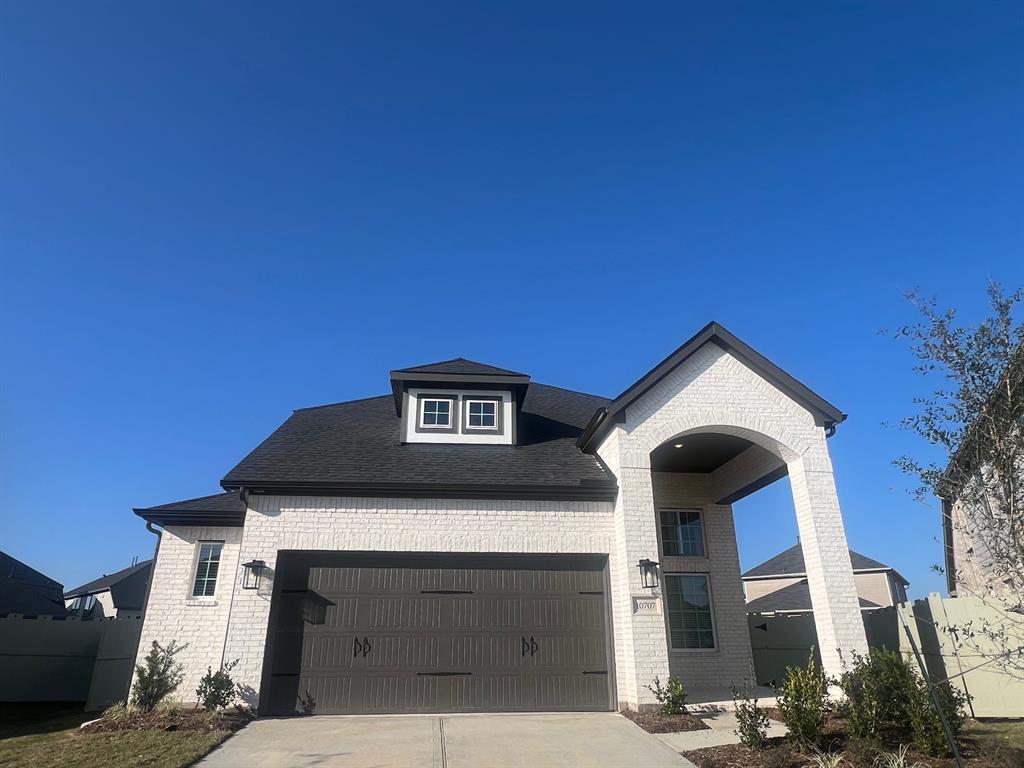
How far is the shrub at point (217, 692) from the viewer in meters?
9.74

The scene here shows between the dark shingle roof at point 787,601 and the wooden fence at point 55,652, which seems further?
the dark shingle roof at point 787,601

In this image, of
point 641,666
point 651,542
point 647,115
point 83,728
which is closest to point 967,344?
point 651,542

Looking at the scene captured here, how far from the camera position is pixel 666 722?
9188mm

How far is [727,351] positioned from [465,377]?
602 centimetres

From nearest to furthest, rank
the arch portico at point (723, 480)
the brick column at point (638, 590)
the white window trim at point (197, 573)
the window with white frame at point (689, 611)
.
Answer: the brick column at point (638, 590), the arch portico at point (723, 480), the white window trim at point (197, 573), the window with white frame at point (689, 611)

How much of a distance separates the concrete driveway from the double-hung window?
16.7 feet

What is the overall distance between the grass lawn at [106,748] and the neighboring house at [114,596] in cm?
2432

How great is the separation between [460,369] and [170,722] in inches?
352

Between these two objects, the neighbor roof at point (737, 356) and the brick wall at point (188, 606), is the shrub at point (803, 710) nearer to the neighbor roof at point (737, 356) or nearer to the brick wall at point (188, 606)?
the neighbor roof at point (737, 356)

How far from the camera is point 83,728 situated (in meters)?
9.36

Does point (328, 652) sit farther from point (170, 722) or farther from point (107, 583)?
point (107, 583)

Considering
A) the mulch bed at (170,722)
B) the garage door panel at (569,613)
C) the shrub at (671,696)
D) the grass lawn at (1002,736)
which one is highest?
the garage door panel at (569,613)

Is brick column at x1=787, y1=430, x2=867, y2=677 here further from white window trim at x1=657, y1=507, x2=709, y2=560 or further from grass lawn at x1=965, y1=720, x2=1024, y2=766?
white window trim at x1=657, y1=507, x2=709, y2=560

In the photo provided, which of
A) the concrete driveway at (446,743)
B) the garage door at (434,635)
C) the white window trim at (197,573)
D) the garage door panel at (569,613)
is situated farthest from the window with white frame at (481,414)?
the concrete driveway at (446,743)
